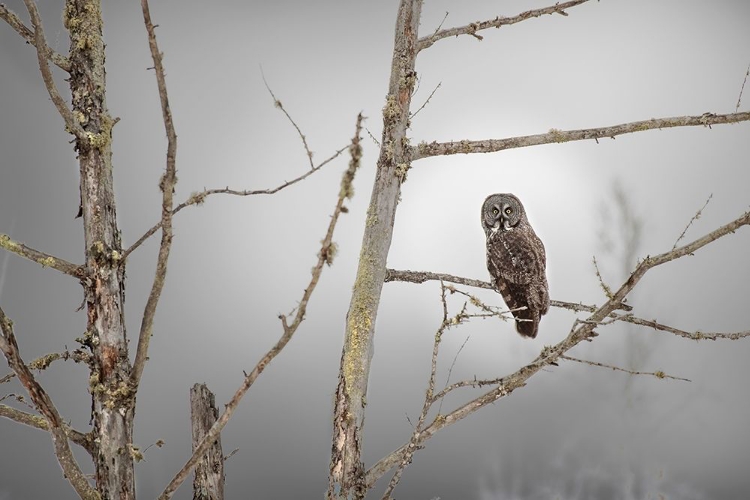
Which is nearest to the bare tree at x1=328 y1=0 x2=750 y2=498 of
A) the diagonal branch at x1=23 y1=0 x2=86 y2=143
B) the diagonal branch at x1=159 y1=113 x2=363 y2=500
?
the diagonal branch at x1=159 y1=113 x2=363 y2=500

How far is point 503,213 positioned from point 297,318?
12.2ft

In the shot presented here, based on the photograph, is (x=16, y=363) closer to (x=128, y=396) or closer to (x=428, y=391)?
(x=128, y=396)

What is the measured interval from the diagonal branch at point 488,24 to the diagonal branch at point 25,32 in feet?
5.67

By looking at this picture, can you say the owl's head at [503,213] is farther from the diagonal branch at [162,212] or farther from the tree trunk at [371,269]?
the diagonal branch at [162,212]

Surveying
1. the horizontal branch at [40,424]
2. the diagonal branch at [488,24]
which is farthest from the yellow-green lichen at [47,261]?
the diagonal branch at [488,24]

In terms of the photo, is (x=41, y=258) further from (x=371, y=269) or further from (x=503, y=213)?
(x=503, y=213)

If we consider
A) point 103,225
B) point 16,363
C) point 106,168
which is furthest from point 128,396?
point 106,168

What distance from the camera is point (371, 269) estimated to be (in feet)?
11.7

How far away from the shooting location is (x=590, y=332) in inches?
124

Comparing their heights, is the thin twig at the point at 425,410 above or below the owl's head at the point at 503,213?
below

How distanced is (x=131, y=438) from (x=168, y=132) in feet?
3.95

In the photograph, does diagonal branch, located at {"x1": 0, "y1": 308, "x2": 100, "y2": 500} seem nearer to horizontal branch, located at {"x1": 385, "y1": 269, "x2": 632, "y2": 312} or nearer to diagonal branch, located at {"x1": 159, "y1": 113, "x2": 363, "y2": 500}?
diagonal branch, located at {"x1": 159, "y1": 113, "x2": 363, "y2": 500}

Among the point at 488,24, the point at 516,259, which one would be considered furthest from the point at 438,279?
the point at 516,259

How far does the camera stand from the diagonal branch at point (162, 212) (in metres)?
2.25
